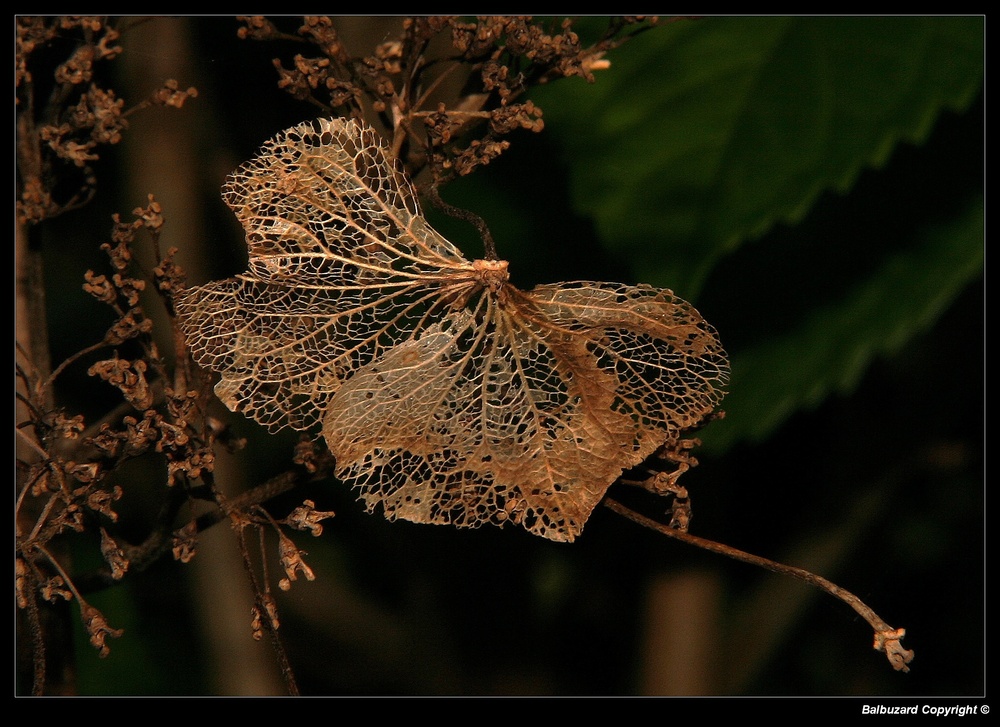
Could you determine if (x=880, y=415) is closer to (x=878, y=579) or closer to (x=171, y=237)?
(x=878, y=579)

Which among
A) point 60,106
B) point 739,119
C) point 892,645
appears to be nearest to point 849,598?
point 892,645

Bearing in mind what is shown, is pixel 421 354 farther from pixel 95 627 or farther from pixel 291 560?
pixel 95 627

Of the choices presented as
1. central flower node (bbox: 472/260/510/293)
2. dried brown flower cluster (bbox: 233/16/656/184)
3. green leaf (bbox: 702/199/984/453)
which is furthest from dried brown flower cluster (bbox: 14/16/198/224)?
green leaf (bbox: 702/199/984/453)

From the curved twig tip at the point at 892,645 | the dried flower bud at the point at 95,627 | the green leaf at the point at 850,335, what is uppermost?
the dried flower bud at the point at 95,627

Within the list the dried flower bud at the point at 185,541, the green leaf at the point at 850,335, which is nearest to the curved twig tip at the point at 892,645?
the green leaf at the point at 850,335

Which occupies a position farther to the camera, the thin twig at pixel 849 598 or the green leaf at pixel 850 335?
the green leaf at pixel 850 335

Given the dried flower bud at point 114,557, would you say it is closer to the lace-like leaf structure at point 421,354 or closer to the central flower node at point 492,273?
the lace-like leaf structure at point 421,354

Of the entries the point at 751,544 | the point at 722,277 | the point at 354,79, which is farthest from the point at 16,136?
the point at 751,544
